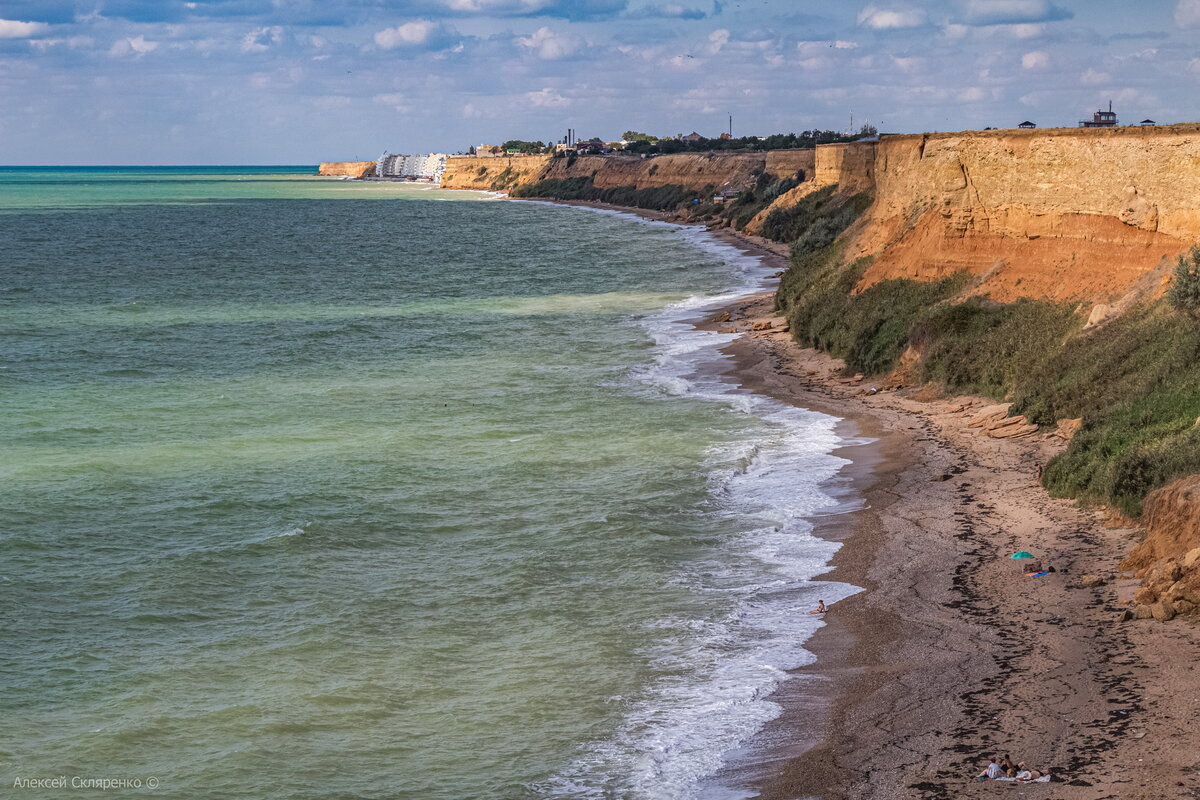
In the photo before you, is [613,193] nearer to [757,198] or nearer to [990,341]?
[757,198]

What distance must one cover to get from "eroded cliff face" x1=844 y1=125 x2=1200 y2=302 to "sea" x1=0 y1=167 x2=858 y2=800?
6687 millimetres

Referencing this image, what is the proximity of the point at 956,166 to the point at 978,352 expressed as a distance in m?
7.83

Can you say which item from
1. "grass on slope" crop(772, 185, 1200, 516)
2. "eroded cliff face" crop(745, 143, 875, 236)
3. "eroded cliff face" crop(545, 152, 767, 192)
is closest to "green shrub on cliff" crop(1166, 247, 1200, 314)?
"grass on slope" crop(772, 185, 1200, 516)

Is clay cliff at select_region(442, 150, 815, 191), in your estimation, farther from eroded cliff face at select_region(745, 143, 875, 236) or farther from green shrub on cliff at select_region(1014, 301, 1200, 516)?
green shrub on cliff at select_region(1014, 301, 1200, 516)

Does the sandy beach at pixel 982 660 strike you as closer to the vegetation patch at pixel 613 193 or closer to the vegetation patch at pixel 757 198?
the vegetation patch at pixel 757 198

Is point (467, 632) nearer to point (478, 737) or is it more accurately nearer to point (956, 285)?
point (478, 737)

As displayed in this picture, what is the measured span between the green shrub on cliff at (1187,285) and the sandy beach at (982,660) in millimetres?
3396

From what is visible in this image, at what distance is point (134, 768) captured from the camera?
12.9m

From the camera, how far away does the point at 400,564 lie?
1947cm

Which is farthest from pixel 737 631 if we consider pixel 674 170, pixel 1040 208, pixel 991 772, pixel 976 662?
pixel 674 170

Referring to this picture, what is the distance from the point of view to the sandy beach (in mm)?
11594

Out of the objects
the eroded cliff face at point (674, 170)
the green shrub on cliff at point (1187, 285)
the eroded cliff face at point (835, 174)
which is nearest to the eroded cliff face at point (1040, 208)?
the green shrub on cliff at point (1187, 285)

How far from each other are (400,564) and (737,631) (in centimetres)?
582

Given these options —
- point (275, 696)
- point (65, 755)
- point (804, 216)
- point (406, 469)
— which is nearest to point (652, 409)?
point (406, 469)
